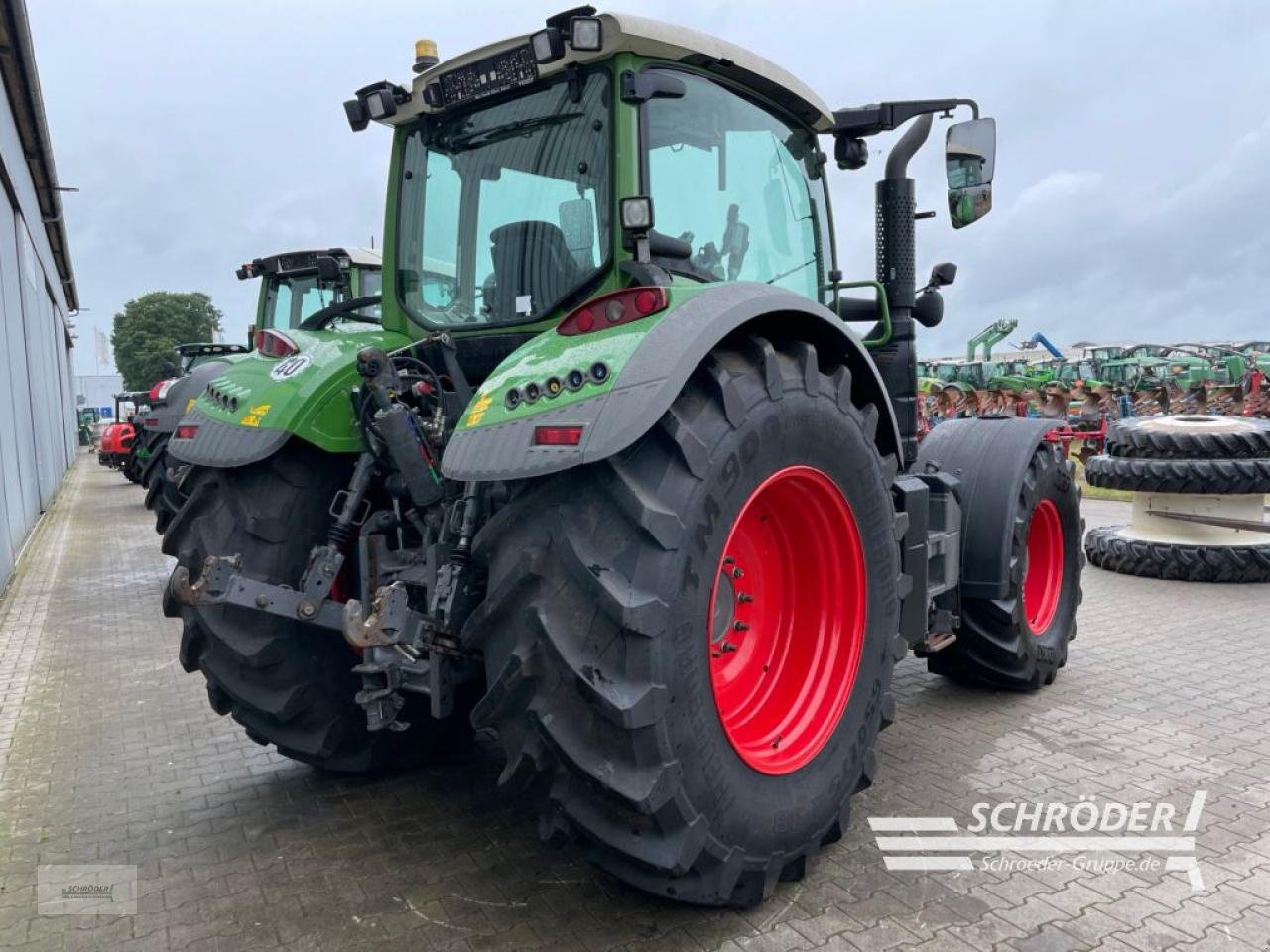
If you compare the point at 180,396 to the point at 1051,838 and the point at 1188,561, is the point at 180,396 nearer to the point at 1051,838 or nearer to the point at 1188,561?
the point at 1051,838

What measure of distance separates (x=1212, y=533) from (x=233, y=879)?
747cm

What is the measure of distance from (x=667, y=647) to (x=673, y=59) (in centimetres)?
204

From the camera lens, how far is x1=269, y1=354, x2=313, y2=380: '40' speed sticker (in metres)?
3.37

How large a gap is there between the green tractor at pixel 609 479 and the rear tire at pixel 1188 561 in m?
3.85

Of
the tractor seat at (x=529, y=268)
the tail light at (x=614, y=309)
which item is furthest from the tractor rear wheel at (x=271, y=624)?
the tail light at (x=614, y=309)

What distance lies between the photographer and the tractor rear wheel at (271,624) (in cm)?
328

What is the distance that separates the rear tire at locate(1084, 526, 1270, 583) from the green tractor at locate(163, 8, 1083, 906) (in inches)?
152

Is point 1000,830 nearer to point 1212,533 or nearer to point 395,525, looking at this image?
point 395,525

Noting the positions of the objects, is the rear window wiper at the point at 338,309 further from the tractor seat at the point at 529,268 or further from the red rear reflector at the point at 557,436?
the red rear reflector at the point at 557,436

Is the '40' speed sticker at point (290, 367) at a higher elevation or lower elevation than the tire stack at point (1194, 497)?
higher

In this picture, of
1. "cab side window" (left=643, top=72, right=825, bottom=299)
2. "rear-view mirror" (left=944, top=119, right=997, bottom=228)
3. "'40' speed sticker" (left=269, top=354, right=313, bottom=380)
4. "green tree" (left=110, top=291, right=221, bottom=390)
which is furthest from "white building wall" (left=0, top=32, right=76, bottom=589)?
"green tree" (left=110, top=291, right=221, bottom=390)

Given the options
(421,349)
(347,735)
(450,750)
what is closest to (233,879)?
(347,735)

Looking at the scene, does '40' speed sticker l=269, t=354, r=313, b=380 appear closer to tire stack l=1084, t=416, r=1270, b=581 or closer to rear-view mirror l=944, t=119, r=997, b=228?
rear-view mirror l=944, t=119, r=997, b=228

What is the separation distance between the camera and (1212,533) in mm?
7461
